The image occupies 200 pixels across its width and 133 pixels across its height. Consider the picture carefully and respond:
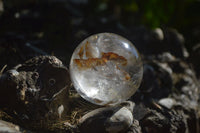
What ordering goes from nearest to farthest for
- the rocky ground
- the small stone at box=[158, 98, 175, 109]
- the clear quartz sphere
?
the clear quartz sphere
the rocky ground
the small stone at box=[158, 98, 175, 109]

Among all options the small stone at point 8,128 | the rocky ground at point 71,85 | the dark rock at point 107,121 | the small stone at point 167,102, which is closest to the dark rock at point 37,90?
the rocky ground at point 71,85

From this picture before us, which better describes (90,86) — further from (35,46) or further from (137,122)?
(35,46)

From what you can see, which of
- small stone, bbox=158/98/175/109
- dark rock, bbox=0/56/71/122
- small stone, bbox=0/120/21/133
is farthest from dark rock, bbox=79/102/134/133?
small stone, bbox=158/98/175/109

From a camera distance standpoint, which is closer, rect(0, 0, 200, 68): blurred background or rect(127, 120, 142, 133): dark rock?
rect(127, 120, 142, 133): dark rock

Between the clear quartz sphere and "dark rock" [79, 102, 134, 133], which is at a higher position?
the clear quartz sphere

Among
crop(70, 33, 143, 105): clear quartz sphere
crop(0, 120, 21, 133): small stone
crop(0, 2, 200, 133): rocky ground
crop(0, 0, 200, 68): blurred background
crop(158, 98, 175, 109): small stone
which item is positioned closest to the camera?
crop(0, 120, 21, 133): small stone

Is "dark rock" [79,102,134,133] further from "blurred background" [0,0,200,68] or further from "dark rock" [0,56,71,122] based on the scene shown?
"blurred background" [0,0,200,68]

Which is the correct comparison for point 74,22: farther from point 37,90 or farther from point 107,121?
point 107,121

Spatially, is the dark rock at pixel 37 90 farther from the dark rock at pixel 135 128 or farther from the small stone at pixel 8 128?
the dark rock at pixel 135 128
